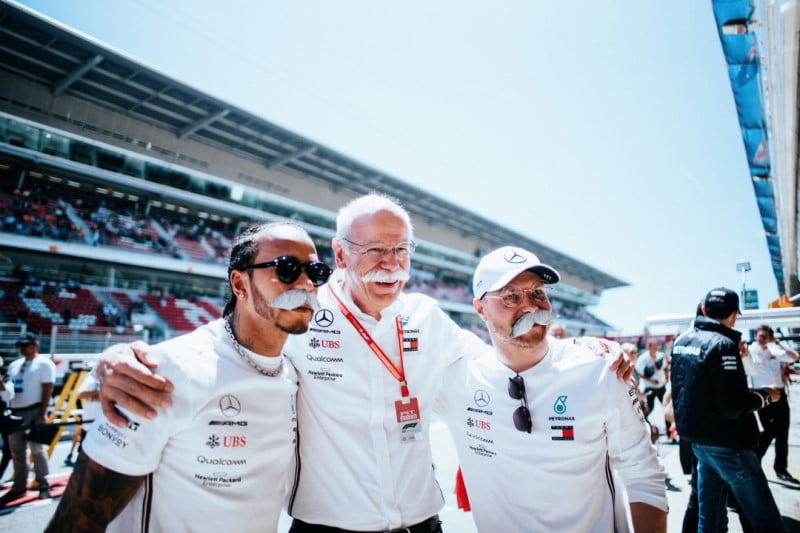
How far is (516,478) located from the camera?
6.32 ft

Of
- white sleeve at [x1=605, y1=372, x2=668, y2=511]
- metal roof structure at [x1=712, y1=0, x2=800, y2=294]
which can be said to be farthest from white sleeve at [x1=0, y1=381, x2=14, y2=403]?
metal roof structure at [x1=712, y1=0, x2=800, y2=294]

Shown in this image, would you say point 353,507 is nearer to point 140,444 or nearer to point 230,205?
point 140,444

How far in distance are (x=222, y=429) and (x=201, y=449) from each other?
0.32 ft

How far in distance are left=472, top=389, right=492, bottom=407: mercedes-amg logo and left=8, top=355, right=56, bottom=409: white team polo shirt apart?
7.18 meters

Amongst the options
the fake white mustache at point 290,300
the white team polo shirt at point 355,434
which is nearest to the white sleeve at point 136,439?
the fake white mustache at point 290,300

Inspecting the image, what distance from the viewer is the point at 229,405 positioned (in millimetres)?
1626

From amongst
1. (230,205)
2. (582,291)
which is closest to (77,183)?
(230,205)

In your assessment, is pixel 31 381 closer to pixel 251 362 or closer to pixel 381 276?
pixel 251 362

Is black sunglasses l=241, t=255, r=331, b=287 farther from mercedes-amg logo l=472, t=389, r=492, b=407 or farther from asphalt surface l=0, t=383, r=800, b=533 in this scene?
asphalt surface l=0, t=383, r=800, b=533

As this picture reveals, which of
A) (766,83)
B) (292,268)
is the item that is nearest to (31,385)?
(292,268)

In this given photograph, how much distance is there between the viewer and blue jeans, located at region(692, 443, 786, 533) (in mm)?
2709

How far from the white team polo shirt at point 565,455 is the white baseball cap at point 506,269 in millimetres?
449

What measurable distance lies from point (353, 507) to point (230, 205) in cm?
2814

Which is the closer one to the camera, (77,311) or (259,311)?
(259,311)
